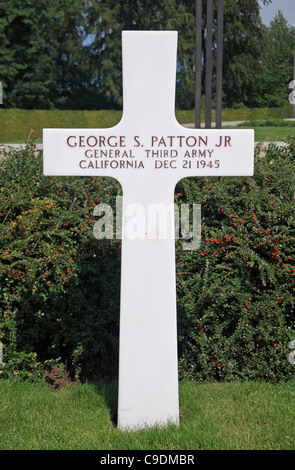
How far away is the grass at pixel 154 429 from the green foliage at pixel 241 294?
182 millimetres

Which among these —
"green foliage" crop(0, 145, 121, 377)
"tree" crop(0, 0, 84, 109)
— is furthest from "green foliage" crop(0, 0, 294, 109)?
"green foliage" crop(0, 145, 121, 377)

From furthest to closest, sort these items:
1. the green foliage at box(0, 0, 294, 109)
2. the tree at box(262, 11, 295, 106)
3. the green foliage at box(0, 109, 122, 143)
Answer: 1. the tree at box(262, 11, 295, 106)
2. the green foliage at box(0, 0, 294, 109)
3. the green foliage at box(0, 109, 122, 143)

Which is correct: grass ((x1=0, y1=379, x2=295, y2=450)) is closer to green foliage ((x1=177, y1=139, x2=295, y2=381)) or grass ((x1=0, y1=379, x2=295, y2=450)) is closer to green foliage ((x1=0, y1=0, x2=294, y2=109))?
green foliage ((x1=177, y1=139, x2=295, y2=381))

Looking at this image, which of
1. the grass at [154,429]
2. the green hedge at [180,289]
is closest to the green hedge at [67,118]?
the green hedge at [180,289]

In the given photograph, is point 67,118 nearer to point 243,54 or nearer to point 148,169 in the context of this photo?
point 243,54

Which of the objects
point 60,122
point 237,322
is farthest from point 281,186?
point 60,122

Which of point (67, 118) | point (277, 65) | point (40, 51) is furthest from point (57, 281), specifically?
point (277, 65)

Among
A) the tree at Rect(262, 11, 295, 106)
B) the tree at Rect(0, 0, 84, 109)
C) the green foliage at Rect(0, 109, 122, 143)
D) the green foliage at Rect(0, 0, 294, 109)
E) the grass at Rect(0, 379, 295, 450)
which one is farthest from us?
the tree at Rect(262, 11, 295, 106)

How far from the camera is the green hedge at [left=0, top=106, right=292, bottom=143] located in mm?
20719

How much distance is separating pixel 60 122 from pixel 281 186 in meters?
20.1

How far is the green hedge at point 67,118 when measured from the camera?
Result: 20719 mm

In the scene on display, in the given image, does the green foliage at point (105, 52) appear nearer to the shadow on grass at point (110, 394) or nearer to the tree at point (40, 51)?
the tree at point (40, 51)

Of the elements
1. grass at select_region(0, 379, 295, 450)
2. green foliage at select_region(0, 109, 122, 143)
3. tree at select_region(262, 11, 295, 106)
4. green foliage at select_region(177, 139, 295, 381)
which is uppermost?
tree at select_region(262, 11, 295, 106)

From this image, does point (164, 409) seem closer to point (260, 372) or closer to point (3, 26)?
point (260, 372)
